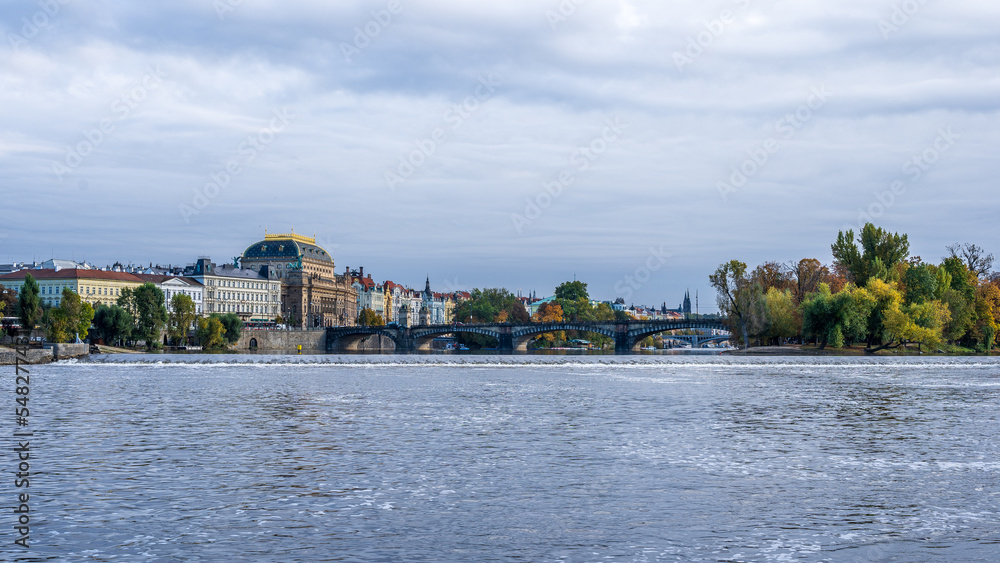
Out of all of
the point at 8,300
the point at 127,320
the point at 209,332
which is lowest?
the point at 209,332

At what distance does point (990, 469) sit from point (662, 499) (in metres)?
8.05

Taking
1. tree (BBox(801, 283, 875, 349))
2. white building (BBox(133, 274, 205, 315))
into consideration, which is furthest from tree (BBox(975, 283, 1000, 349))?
white building (BBox(133, 274, 205, 315))

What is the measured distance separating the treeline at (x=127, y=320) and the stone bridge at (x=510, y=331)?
25798mm

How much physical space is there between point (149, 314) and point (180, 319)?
25.9ft

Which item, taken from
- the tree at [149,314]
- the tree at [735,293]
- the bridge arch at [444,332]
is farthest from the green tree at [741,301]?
the tree at [149,314]

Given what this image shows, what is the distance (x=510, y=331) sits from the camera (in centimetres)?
16538

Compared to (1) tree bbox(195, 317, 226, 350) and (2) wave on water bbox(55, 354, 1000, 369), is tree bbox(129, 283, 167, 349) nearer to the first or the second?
(1) tree bbox(195, 317, 226, 350)

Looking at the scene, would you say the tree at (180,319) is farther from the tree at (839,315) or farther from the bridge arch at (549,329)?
the tree at (839,315)

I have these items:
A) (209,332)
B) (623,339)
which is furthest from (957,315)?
(209,332)

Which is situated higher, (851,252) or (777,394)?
(851,252)

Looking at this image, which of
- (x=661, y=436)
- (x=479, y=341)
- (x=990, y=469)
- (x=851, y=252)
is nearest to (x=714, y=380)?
(x=661, y=436)

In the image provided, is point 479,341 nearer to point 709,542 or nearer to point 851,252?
point 851,252

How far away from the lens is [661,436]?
85.8 feet

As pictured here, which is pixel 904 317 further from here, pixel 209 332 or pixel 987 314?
pixel 209 332
